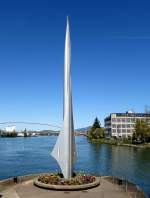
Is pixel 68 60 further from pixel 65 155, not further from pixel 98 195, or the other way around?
pixel 98 195

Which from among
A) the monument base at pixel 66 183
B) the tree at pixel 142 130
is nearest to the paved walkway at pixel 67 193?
the monument base at pixel 66 183

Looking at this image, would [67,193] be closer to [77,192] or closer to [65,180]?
[77,192]

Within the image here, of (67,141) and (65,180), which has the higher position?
(67,141)

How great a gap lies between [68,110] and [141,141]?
133658 millimetres

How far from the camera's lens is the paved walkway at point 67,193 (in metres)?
33.6

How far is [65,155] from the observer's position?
4134 centimetres

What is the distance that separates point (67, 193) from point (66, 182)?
3.24 metres

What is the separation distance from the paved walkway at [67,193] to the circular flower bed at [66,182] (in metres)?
0.62

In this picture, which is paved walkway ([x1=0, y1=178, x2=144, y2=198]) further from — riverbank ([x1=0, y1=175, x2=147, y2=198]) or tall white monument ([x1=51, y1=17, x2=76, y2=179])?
tall white monument ([x1=51, y1=17, x2=76, y2=179])

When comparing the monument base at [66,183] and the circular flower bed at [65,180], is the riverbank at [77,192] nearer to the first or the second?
the monument base at [66,183]

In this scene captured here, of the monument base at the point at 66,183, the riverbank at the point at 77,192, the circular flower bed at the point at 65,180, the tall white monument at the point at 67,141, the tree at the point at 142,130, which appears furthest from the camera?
the tree at the point at 142,130

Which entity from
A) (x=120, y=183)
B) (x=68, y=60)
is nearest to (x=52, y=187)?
(x=120, y=183)

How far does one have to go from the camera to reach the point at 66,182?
38.1m

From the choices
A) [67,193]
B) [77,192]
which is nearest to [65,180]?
[77,192]
